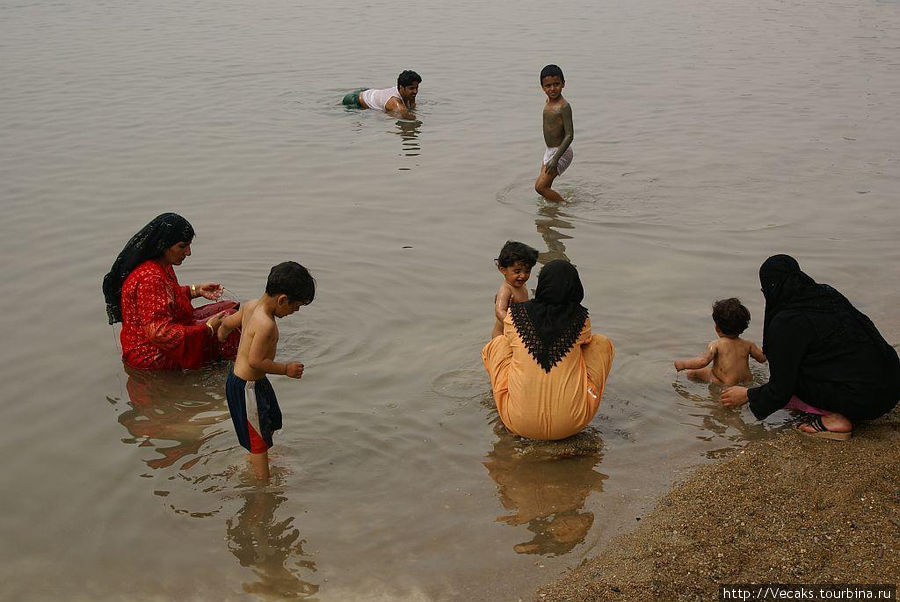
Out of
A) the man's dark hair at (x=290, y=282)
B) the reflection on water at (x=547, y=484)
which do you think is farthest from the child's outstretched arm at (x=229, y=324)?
the reflection on water at (x=547, y=484)

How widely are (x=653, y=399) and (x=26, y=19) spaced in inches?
878

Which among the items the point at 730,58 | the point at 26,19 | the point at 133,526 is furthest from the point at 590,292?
the point at 26,19

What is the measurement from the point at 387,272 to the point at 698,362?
9.72ft

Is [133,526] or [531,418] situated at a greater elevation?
[531,418]

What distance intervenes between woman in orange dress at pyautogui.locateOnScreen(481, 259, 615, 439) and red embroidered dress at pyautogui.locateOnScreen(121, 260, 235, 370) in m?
2.16

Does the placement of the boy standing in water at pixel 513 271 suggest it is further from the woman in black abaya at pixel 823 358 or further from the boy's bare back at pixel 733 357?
the woman in black abaya at pixel 823 358

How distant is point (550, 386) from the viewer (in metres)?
4.59

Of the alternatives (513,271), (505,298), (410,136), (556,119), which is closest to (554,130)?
(556,119)

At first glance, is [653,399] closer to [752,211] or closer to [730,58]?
[752,211]

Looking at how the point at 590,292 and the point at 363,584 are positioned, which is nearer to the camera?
the point at 363,584

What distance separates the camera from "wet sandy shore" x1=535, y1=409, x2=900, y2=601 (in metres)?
3.50

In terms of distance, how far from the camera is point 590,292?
22.8 ft

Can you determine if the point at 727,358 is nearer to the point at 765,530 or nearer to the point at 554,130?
the point at 765,530

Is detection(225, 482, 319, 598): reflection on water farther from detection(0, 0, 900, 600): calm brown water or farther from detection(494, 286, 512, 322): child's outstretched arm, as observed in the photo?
detection(494, 286, 512, 322): child's outstretched arm
